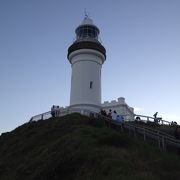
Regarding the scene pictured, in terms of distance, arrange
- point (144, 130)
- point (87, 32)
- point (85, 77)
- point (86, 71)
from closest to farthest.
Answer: point (144, 130) < point (85, 77) < point (86, 71) < point (87, 32)

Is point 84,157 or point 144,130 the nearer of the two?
point 84,157

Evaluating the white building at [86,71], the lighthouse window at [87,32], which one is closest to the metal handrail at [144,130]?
the white building at [86,71]

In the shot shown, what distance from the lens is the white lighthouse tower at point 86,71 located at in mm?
31641

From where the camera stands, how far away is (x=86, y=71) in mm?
32281

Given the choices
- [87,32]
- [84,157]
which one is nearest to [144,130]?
[84,157]

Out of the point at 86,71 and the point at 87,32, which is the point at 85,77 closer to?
the point at 86,71

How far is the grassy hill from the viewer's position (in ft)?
43.0

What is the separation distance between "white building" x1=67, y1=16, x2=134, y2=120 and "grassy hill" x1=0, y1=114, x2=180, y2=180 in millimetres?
8026

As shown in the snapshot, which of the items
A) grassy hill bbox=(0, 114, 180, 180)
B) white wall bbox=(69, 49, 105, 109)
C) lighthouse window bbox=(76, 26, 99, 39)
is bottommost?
grassy hill bbox=(0, 114, 180, 180)

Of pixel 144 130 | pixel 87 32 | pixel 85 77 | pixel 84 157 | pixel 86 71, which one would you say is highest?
pixel 87 32

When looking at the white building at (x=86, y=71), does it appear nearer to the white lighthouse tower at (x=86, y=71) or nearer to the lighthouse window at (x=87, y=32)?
the white lighthouse tower at (x=86, y=71)

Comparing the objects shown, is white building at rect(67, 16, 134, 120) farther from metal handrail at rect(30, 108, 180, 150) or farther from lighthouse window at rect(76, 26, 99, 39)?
metal handrail at rect(30, 108, 180, 150)

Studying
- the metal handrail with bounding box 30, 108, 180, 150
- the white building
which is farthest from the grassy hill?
the white building

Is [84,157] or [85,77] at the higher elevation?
[85,77]
